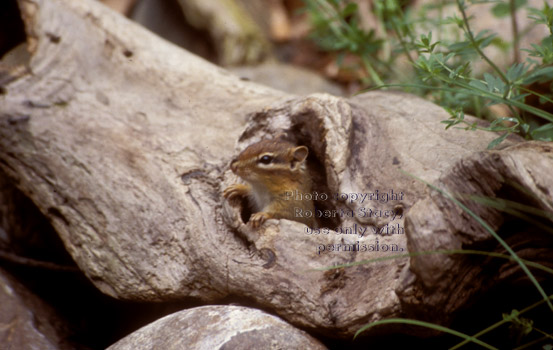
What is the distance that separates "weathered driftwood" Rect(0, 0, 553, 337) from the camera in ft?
7.61

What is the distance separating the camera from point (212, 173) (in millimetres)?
3367

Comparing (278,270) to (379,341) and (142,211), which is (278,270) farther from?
(142,211)

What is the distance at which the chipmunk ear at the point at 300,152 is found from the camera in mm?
3309

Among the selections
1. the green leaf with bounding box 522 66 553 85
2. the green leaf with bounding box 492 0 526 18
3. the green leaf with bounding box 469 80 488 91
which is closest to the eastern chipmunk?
the green leaf with bounding box 469 80 488 91

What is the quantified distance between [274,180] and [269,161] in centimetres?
27

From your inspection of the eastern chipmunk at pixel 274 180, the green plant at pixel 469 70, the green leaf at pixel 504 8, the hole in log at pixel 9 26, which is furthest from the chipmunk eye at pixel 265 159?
the hole in log at pixel 9 26

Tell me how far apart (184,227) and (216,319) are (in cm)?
67

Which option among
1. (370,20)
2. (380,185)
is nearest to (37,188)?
(380,185)

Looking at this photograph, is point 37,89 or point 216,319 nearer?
point 216,319

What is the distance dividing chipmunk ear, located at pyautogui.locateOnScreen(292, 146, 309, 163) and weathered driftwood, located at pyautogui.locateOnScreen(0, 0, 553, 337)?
0.09m

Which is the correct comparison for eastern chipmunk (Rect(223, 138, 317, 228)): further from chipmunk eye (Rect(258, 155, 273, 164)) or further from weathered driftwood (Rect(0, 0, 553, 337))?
weathered driftwood (Rect(0, 0, 553, 337))

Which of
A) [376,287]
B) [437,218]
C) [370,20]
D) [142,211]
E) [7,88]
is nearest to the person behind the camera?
[437,218]

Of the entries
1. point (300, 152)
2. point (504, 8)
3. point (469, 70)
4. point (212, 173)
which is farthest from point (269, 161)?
point (504, 8)

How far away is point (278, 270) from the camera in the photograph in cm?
281
